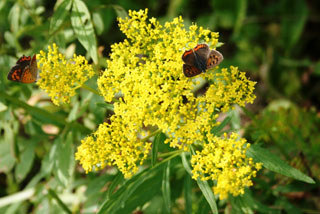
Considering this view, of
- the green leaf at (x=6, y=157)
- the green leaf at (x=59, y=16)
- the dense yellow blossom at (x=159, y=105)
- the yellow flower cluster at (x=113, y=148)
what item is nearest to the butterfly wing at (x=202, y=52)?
the dense yellow blossom at (x=159, y=105)

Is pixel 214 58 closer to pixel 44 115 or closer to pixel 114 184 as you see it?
pixel 114 184

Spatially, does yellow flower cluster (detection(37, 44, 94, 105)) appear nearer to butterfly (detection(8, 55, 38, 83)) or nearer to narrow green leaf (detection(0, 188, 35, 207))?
butterfly (detection(8, 55, 38, 83))

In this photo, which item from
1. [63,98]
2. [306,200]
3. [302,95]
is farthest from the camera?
[302,95]

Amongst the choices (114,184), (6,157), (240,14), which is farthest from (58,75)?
(240,14)

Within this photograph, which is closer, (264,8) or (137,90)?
(137,90)

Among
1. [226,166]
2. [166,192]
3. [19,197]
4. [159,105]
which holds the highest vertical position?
[159,105]

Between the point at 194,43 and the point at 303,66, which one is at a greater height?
the point at 194,43

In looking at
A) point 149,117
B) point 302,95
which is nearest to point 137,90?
point 149,117

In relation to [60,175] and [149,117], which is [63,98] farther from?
[60,175]
